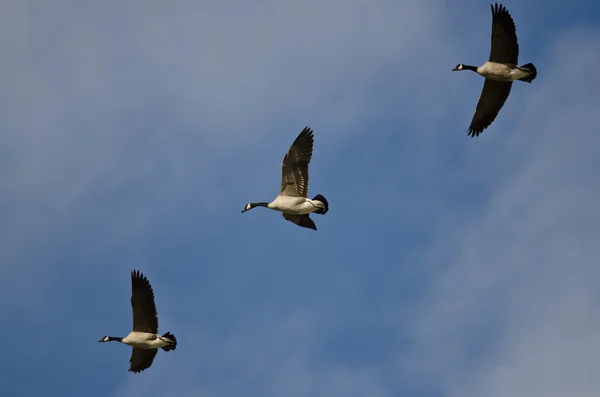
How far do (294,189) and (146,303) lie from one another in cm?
502

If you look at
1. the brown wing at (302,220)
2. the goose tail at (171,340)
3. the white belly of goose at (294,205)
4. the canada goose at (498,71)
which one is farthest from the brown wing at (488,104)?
the goose tail at (171,340)

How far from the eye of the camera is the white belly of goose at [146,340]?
2819 cm

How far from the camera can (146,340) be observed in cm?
2828

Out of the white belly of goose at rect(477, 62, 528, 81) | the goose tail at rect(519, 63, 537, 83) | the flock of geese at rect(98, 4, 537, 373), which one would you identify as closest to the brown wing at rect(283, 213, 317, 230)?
the flock of geese at rect(98, 4, 537, 373)

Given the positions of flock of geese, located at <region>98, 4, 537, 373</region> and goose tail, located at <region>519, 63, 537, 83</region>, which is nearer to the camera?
flock of geese, located at <region>98, 4, 537, 373</region>

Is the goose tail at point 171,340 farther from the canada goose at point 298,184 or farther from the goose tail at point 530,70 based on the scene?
the goose tail at point 530,70

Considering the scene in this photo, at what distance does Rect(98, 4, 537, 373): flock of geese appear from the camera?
90.8 feet

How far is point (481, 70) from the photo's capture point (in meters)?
29.8

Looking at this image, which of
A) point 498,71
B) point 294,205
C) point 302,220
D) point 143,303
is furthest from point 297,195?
point 498,71

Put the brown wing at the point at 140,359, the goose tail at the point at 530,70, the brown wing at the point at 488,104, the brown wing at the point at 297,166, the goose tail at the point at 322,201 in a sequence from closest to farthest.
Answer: the brown wing at the point at 297,166 → the goose tail at the point at 322,201 → the brown wing at the point at 140,359 → the goose tail at the point at 530,70 → the brown wing at the point at 488,104

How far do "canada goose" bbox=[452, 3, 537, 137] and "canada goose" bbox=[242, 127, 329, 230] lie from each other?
19.4 feet

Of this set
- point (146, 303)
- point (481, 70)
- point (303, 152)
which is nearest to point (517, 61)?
point (481, 70)

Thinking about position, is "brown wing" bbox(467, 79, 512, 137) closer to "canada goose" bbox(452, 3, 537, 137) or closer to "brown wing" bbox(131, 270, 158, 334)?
"canada goose" bbox(452, 3, 537, 137)

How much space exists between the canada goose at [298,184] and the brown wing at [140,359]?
529cm
